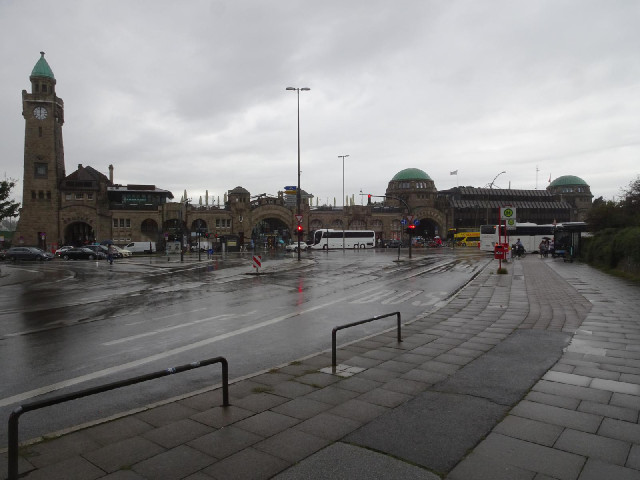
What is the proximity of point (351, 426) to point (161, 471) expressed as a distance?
76.2 inches

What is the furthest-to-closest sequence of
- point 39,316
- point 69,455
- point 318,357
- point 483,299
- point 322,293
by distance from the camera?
point 322,293, point 483,299, point 39,316, point 318,357, point 69,455

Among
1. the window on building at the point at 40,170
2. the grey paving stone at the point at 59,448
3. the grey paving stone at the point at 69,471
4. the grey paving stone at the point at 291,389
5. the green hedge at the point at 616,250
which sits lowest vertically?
the grey paving stone at the point at 291,389

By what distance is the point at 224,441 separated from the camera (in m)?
4.25

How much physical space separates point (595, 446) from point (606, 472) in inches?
20.4

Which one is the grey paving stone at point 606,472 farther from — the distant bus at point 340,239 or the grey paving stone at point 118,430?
the distant bus at point 340,239

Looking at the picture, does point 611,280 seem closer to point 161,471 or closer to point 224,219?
point 161,471

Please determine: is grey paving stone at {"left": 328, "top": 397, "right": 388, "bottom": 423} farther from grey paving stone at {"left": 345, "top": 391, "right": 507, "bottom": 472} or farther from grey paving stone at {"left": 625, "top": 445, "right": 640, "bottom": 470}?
grey paving stone at {"left": 625, "top": 445, "right": 640, "bottom": 470}

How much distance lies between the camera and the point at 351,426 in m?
4.59

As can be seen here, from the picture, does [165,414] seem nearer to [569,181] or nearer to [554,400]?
[554,400]

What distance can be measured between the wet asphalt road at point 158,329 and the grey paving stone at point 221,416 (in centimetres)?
119

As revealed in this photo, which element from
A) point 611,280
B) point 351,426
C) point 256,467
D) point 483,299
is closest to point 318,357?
point 351,426

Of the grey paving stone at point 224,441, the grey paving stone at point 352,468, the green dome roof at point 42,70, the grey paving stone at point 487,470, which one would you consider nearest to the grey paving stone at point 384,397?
the grey paving stone at point 352,468

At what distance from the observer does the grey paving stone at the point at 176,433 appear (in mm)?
4254

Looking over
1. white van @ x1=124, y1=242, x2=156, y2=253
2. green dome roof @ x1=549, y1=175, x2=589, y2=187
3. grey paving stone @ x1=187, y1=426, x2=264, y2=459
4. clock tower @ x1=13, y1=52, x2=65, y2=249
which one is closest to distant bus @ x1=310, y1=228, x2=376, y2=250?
white van @ x1=124, y1=242, x2=156, y2=253
